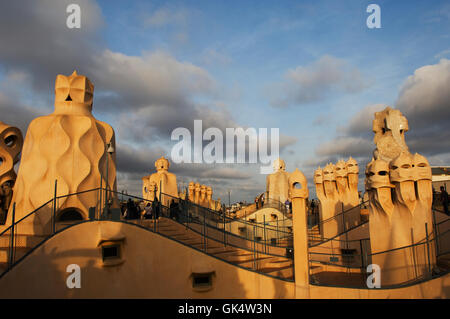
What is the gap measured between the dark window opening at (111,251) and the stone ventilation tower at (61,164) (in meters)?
2.52

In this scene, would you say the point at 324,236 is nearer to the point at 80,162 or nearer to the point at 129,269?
the point at 129,269

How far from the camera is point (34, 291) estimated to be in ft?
24.1

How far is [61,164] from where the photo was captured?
10531 mm

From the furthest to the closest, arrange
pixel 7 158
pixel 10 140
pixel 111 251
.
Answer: pixel 10 140, pixel 7 158, pixel 111 251

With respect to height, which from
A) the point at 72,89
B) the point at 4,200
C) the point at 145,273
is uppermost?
the point at 72,89

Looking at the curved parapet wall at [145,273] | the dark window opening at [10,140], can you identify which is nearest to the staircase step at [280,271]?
the curved parapet wall at [145,273]

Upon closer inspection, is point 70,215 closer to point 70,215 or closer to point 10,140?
point 70,215

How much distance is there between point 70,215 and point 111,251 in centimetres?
289

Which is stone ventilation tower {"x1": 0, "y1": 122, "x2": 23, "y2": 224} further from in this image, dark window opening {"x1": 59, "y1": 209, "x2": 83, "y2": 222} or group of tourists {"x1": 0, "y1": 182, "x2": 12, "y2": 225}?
dark window opening {"x1": 59, "y1": 209, "x2": 83, "y2": 222}

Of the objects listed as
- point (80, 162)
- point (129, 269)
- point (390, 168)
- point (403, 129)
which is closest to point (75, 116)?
point (80, 162)

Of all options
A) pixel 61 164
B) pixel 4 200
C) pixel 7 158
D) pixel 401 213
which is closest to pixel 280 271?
pixel 401 213

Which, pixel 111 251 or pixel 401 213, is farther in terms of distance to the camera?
pixel 401 213

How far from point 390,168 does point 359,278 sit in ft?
14.0
